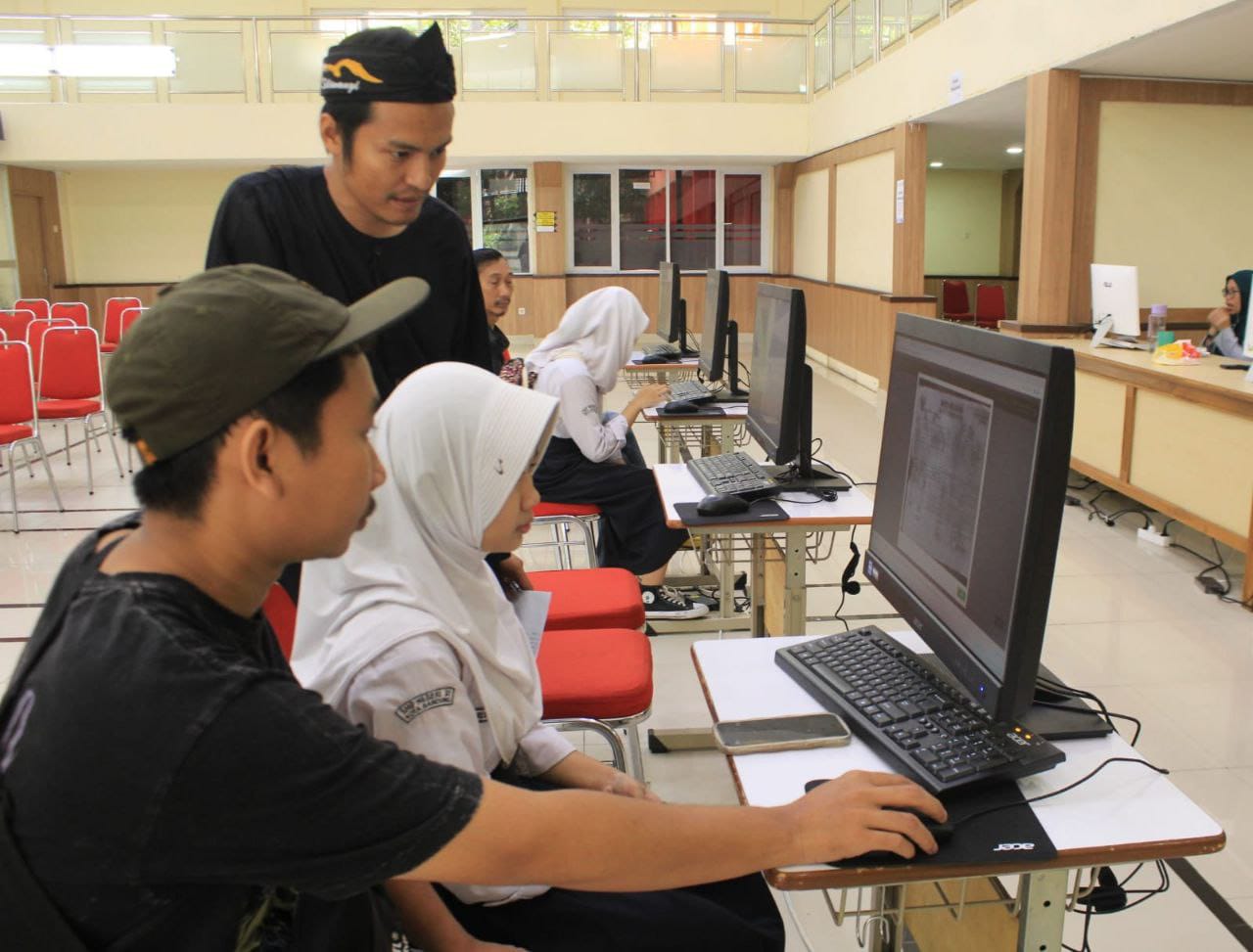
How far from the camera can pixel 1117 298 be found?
561 cm

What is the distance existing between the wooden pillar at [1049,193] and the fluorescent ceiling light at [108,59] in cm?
1005

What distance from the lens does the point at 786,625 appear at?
Result: 2.67 metres

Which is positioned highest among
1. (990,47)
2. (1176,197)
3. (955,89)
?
(990,47)

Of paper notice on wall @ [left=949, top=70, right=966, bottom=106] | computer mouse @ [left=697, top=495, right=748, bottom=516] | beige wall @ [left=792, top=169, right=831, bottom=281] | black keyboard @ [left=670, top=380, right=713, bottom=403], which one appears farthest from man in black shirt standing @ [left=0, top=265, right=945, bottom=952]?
beige wall @ [left=792, top=169, right=831, bottom=281]

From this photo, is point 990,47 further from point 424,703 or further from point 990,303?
point 424,703

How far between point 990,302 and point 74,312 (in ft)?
32.8

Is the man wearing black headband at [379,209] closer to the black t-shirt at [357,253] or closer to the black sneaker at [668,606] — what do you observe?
the black t-shirt at [357,253]

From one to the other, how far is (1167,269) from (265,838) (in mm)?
7270

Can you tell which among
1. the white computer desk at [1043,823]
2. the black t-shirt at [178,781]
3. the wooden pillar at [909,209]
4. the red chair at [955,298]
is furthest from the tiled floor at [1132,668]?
the red chair at [955,298]

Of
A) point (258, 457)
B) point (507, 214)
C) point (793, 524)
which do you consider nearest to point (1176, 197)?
point (793, 524)

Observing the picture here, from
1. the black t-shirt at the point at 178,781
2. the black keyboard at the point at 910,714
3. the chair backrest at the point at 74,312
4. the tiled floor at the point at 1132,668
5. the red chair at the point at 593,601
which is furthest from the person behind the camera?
the chair backrest at the point at 74,312

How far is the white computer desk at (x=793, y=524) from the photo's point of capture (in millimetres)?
2498

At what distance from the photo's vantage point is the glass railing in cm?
1210

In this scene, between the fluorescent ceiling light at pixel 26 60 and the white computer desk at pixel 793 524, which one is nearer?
the white computer desk at pixel 793 524
